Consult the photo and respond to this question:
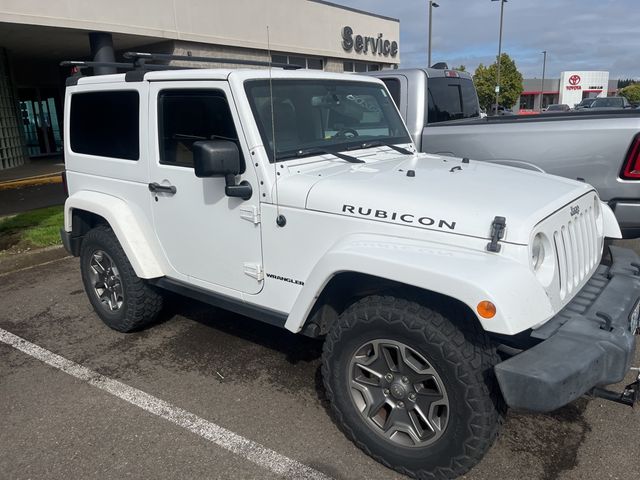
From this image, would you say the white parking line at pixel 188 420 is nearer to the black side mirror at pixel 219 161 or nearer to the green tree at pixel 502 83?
the black side mirror at pixel 219 161

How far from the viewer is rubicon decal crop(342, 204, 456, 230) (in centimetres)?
250

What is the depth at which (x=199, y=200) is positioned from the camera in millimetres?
3434

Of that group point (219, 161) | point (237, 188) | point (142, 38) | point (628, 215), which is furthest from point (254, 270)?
point (142, 38)

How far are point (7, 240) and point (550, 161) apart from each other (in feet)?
22.8

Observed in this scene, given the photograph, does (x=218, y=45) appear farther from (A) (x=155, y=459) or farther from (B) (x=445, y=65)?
(A) (x=155, y=459)

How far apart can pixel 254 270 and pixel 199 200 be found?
2.05 ft

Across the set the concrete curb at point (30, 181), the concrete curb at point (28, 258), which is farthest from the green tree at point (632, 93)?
the concrete curb at point (28, 258)

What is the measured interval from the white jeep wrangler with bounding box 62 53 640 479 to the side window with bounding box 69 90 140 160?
0.02m

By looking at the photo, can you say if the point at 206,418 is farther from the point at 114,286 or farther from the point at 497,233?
the point at 497,233

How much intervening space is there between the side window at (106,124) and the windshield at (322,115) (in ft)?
3.81

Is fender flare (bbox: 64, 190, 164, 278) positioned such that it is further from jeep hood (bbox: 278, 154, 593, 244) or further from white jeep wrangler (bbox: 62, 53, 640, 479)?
jeep hood (bbox: 278, 154, 593, 244)

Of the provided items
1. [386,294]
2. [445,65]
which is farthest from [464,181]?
[445,65]

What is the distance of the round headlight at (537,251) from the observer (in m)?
2.48

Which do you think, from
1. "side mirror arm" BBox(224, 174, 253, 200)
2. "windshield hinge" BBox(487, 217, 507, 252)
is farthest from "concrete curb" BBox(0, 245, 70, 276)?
"windshield hinge" BBox(487, 217, 507, 252)
